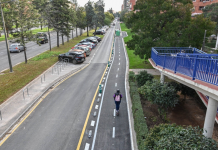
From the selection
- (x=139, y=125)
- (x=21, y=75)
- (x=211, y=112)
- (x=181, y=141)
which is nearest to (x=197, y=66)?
(x=211, y=112)

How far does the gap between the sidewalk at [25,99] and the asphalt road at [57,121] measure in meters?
0.62

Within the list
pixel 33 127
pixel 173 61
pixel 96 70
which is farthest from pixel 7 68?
pixel 173 61

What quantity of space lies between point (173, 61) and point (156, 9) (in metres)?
9.26

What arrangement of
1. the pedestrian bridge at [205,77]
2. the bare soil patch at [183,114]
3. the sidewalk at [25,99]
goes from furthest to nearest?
1. the sidewalk at [25,99]
2. the bare soil patch at [183,114]
3. the pedestrian bridge at [205,77]

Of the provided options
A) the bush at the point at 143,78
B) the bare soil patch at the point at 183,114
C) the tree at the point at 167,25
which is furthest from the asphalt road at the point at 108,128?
the tree at the point at 167,25

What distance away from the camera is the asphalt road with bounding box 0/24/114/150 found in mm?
8305

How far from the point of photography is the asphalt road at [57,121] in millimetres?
8305

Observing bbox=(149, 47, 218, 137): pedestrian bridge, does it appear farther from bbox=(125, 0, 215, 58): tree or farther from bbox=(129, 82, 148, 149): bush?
bbox=(125, 0, 215, 58): tree

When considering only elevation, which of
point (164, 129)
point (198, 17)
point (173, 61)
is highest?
point (198, 17)

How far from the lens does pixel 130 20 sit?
1998cm

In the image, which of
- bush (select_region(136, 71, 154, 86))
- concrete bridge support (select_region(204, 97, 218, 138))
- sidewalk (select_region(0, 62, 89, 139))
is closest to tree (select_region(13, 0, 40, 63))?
sidewalk (select_region(0, 62, 89, 139))

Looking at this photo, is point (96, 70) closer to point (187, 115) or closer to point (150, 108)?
point (150, 108)

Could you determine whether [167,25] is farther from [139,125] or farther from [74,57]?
[74,57]

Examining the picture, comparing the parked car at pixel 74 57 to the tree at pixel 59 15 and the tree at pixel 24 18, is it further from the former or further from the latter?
the tree at pixel 59 15
